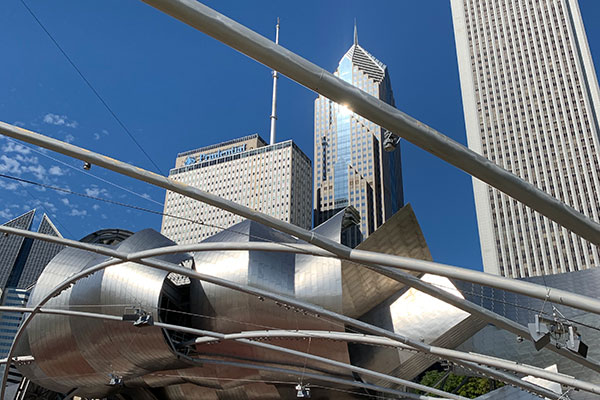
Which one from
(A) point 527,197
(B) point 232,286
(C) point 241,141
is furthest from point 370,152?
(A) point 527,197

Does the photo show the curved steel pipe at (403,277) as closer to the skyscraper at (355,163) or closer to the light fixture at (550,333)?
the light fixture at (550,333)

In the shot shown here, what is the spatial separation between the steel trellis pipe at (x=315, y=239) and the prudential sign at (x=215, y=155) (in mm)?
145306

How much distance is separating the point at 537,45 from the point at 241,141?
3365 inches

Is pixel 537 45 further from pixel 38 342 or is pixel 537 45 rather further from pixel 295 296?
pixel 38 342

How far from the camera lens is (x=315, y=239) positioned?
46.6 feet

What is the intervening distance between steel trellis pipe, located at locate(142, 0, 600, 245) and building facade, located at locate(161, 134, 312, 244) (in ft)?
433

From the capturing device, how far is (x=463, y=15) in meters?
124

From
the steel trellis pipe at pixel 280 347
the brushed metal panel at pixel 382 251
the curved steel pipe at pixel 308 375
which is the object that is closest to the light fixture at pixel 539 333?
the steel trellis pipe at pixel 280 347

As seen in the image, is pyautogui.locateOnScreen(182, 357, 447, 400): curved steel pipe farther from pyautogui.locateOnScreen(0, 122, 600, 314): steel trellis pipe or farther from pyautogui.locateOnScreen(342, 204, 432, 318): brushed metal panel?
pyautogui.locateOnScreen(0, 122, 600, 314): steel trellis pipe

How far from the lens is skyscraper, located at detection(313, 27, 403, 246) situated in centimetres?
15912

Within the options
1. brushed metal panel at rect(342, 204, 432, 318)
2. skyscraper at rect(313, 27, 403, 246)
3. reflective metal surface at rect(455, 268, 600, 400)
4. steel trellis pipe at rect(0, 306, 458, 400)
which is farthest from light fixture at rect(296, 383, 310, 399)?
skyscraper at rect(313, 27, 403, 246)

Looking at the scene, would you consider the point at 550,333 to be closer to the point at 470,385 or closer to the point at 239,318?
the point at 239,318

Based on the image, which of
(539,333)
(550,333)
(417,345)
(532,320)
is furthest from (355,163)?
(539,333)

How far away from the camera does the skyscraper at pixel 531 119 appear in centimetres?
10075
